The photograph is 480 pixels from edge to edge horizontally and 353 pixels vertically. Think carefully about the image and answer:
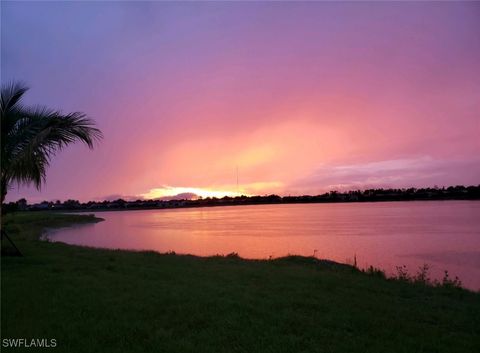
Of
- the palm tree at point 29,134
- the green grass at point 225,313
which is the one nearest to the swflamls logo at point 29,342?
the green grass at point 225,313

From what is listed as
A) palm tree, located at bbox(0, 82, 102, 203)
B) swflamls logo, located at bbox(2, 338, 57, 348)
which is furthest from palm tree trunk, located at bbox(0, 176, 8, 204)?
swflamls logo, located at bbox(2, 338, 57, 348)

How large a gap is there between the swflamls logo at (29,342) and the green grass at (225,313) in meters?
0.13

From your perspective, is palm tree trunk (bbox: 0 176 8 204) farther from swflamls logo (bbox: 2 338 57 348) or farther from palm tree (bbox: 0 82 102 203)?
swflamls logo (bbox: 2 338 57 348)

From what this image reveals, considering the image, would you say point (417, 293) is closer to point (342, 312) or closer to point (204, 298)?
point (342, 312)

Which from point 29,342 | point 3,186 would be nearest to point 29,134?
point 3,186

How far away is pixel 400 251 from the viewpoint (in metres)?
26.2

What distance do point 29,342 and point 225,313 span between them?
3097mm

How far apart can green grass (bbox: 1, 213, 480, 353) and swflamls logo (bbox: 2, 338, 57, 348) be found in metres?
0.13

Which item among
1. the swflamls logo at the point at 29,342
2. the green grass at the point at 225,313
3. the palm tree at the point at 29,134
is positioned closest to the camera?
the swflamls logo at the point at 29,342

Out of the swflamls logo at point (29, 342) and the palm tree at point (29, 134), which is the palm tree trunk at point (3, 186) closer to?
the palm tree at point (29, 134)

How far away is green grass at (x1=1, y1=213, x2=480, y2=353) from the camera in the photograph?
6176 mm

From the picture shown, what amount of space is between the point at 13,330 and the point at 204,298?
3.43m

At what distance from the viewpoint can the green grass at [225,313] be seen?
20.3ft

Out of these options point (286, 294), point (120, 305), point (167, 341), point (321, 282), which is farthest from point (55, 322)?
point (321, 282)
